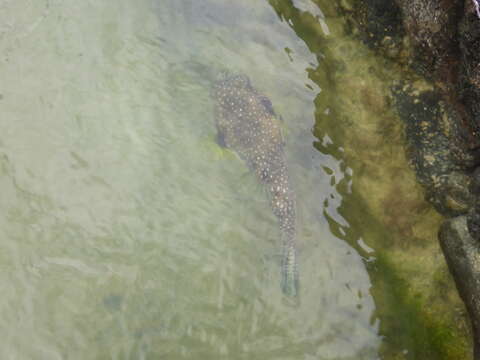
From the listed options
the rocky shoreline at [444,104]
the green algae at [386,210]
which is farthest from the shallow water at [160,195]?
the rocky shoreline at [444,104]

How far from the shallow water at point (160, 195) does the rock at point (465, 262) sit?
778 millimetres

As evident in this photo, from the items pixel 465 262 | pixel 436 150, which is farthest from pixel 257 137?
pixel 465 262

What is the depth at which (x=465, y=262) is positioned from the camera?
13.4 feet

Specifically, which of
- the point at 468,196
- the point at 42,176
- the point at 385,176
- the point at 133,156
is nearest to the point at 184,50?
the point at 133,156

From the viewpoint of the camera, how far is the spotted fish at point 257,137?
4.94 metres

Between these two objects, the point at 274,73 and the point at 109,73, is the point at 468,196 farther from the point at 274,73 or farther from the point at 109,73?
the point at 109,73

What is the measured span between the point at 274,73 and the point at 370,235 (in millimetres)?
2334

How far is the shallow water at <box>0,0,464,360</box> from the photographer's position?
14.8 ft

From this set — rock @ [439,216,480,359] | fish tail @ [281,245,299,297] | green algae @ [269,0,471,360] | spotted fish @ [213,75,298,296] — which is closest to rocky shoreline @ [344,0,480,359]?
rock @ [439,216,480,359]

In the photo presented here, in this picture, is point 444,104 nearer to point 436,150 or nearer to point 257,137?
point 436,150

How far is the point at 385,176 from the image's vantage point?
15.9 feet

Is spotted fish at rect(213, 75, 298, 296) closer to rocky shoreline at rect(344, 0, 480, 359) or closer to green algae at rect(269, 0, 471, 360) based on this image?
green algae at rect(269, 0, 471, 360)

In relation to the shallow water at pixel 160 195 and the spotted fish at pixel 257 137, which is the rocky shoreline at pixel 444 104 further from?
the spotted fish at pixel 257 137

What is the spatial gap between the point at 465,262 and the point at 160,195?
3.24 metres
